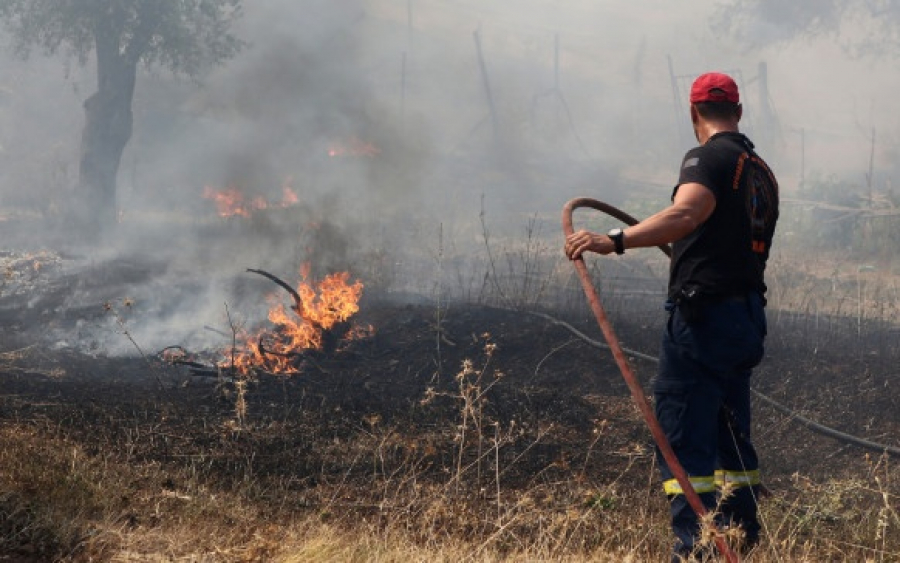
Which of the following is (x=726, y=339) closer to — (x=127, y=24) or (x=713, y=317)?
(x=713, y=317)

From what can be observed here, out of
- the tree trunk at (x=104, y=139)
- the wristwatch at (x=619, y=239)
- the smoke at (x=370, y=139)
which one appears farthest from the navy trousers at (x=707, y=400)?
the tree trunk at (x=104, y=139)

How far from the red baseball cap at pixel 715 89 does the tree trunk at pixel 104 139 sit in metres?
16.3

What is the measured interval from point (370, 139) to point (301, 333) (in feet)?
35.7

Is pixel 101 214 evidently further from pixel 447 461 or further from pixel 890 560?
pixel 890 560

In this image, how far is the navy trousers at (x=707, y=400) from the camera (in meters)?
3.72

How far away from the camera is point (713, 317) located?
3.79 m

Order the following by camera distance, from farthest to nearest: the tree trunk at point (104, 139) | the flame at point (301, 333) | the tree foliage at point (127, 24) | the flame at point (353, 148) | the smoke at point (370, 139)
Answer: the flame at point (353, 148) < the tree trunk at point (104, 139) < the tree foliage at point (127, 24) < the smoke at point (370, 139) < the flame at point (301, 333)

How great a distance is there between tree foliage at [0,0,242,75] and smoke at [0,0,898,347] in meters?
2.74

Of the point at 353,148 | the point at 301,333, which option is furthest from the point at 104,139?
the point at 301,333

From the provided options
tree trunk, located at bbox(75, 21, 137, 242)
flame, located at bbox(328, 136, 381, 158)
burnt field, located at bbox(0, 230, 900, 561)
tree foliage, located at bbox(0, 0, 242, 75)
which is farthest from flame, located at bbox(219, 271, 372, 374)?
tree trunk, located at bbox(75, 21, 137, 242)

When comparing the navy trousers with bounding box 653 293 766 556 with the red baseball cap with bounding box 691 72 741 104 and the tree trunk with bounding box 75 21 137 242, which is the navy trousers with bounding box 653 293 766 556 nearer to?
the red baseball cap with bounding box 691 72 741 104

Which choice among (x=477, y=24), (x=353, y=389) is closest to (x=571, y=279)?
(x=353, y=389)

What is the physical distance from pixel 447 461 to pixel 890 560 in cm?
290

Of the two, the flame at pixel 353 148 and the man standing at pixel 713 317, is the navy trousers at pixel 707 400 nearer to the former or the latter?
the man standing at pixel 713 317
